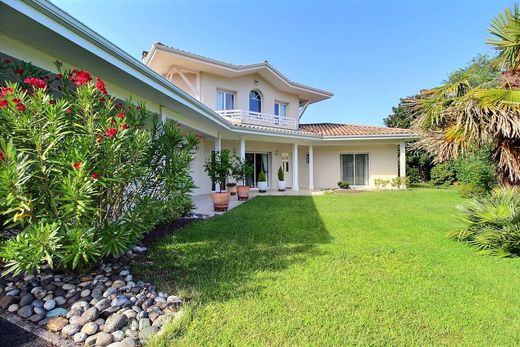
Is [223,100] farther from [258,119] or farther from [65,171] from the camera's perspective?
[65,171]

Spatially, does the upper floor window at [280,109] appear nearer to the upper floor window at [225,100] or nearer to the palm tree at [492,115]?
the upper floor window at [225,100]

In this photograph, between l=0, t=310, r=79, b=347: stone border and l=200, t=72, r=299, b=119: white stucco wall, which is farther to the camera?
l=200, t=72, r=299, b=119: white stucco wall

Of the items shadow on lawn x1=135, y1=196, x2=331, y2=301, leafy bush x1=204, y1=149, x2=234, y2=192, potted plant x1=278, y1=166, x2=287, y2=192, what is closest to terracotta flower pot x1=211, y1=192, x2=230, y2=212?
leafy bush x1=204, y1=149, x2=234, y2=192

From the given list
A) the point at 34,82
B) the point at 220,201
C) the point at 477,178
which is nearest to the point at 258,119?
the point at 220,201

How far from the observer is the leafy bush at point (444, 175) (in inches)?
933

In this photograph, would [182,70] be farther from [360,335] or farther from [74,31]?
[360,335]

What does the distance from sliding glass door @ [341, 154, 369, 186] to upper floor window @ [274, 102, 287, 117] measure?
5679 mm

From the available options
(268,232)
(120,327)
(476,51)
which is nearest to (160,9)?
(268,232)

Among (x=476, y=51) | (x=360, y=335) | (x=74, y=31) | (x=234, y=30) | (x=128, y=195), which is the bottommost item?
(x=360, y=335)

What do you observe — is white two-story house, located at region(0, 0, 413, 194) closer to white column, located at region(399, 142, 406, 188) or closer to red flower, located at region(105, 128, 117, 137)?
white column, located at region(399, 142, 406, 188)

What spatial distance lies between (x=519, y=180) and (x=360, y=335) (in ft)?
19.3

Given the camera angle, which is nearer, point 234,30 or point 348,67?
point 234,30

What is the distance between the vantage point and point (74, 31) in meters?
4.35

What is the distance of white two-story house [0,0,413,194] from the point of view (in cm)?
446
